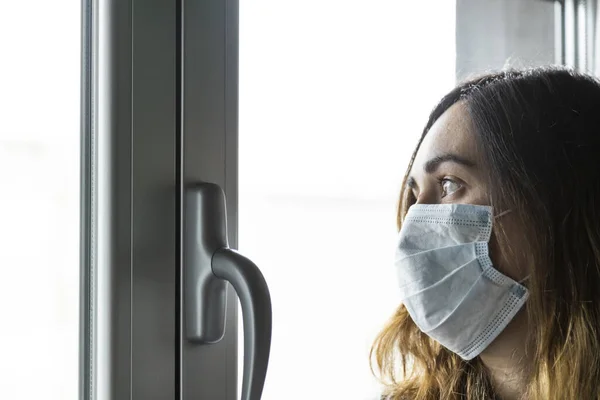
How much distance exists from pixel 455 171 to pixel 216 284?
0.43m

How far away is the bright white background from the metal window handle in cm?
19

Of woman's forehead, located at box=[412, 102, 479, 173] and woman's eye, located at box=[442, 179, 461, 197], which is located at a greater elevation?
woman's forehead, located at box=[412, 102, 479, 173]

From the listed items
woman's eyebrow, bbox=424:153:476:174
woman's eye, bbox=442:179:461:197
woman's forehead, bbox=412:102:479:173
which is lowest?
woman's eye, bbox=442:179:461:197

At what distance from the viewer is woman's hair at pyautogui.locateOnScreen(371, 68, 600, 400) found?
93 centimetres
